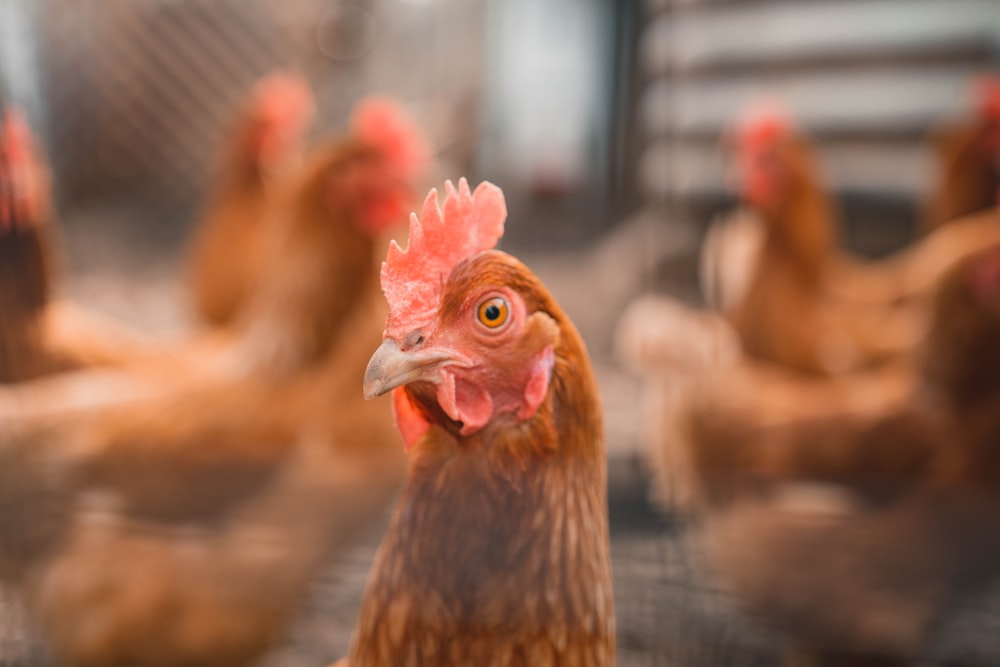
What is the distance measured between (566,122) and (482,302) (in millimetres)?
600

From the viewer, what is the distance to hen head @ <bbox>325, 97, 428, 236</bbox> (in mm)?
1110

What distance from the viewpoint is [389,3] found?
1.05m

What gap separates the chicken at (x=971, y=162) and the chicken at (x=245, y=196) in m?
0.90

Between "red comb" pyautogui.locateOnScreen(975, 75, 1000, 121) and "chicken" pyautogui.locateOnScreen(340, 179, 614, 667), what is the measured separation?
2.99 feet

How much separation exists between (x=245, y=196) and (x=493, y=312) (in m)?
0.96

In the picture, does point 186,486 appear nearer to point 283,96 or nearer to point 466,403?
point 283,96

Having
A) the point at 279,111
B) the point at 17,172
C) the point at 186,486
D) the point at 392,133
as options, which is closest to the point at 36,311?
the point at 17,172

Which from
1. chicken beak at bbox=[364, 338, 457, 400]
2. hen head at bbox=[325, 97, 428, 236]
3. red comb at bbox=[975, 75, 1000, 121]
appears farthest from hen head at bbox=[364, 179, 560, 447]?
red comb at bbox=[975, 75, 1000, 121]

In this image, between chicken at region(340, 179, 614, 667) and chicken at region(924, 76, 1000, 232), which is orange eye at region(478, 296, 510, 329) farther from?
chicken at region(924, 76, 1000, 232)

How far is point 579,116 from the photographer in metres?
1.08

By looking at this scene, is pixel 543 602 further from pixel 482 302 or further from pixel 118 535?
pixel 118 535

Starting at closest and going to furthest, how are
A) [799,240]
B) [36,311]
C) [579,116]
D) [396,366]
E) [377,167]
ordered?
[396,366], [579,116], [377,167], [36,311], [799,240]

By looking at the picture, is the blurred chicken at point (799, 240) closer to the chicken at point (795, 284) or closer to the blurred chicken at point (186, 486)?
Result: the chicken at point (795, 284)

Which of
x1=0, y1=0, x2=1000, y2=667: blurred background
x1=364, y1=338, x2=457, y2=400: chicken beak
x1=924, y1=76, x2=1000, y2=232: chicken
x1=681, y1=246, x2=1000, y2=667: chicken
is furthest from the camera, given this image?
x1=681, y1=246, x2=1000, y2=667: chicken
